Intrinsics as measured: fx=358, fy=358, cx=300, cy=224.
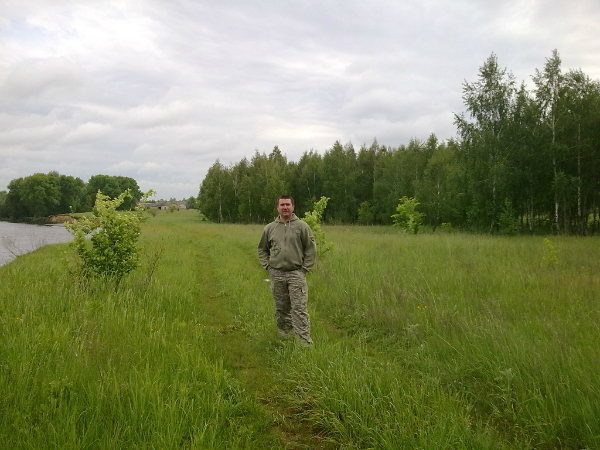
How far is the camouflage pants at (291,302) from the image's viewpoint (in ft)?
17.8

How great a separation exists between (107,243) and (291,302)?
4.52 metres

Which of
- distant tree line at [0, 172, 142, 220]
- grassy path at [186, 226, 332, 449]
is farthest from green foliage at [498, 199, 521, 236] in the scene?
distant tree line at [0, 172, 142, 220]

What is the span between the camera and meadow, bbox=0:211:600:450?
315 cm

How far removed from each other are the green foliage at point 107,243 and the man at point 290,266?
11.5ft

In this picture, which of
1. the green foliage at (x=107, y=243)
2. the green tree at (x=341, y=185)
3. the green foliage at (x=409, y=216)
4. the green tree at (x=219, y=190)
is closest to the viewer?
the green foliage at (x=107, y=243)

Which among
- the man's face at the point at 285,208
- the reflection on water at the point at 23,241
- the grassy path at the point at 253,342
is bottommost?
the grassy path at the point at 253,342

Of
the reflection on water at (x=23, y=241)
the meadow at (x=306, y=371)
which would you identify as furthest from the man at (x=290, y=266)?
the reflection on water at (x=23, y=241)

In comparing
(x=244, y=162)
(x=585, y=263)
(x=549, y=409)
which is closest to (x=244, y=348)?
(x=549, y=409)

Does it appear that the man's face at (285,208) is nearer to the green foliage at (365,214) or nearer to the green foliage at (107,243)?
the green foliage at (107,243)

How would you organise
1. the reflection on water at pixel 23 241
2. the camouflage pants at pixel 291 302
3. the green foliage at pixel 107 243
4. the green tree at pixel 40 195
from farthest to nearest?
the green tree at pixel 40 195, the reflection on water at pixel 23 241, the green foliage at pixel 107 243, the camouflage pants at pixel 291 302

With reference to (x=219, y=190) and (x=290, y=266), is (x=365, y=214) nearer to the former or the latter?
(x=219, y=190)

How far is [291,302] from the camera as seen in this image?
18.1ft

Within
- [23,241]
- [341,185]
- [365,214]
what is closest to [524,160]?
[365,214]

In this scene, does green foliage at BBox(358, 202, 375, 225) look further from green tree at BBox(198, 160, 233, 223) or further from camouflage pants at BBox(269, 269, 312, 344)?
camouflage pants at BBox(269, 269, 312, 344)
